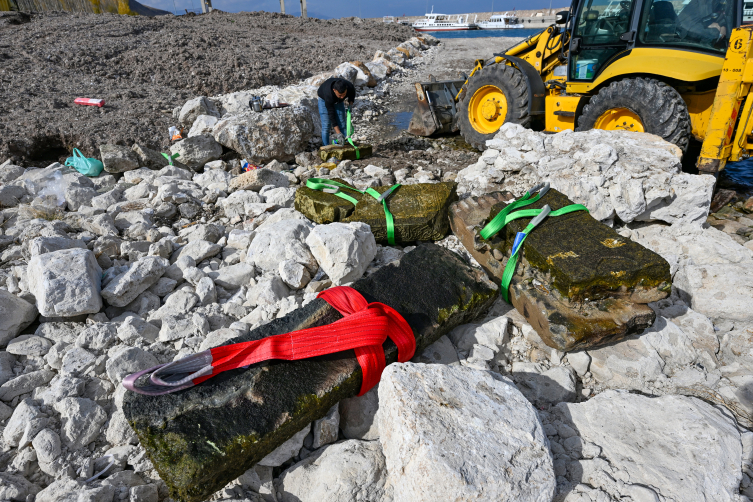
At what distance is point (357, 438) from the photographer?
1.74 metres

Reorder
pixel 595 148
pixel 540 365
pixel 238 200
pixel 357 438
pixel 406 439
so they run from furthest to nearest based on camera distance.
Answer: pixel 238 200
pixel 595 148
pixel 540 365
pixel 357 438
pixel 406 439

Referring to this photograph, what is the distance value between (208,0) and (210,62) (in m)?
14.0

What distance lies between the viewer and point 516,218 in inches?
98.7

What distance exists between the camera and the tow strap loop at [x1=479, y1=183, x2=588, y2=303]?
2365 millimetres

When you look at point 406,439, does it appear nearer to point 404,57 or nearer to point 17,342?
point 17,342

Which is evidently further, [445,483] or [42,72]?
[42,72]

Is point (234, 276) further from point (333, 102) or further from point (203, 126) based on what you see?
point (203, 126)

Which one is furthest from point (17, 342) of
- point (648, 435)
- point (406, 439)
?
point (648, 435)

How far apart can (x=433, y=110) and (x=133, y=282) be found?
5.12 meters

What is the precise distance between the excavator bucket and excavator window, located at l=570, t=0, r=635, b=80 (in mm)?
1984

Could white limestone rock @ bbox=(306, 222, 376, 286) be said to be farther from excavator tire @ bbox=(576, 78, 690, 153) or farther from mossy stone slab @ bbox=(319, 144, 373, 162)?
excavator tire @ bbox=(576, 78, 690, 153)

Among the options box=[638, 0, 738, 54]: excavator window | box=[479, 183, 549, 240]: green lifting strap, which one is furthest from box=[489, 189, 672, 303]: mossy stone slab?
box=[638, 0, 738, 54]: excavator window

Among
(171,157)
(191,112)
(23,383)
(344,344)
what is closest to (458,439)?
(344,344)

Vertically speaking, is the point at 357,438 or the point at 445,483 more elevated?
the point at 445,483
